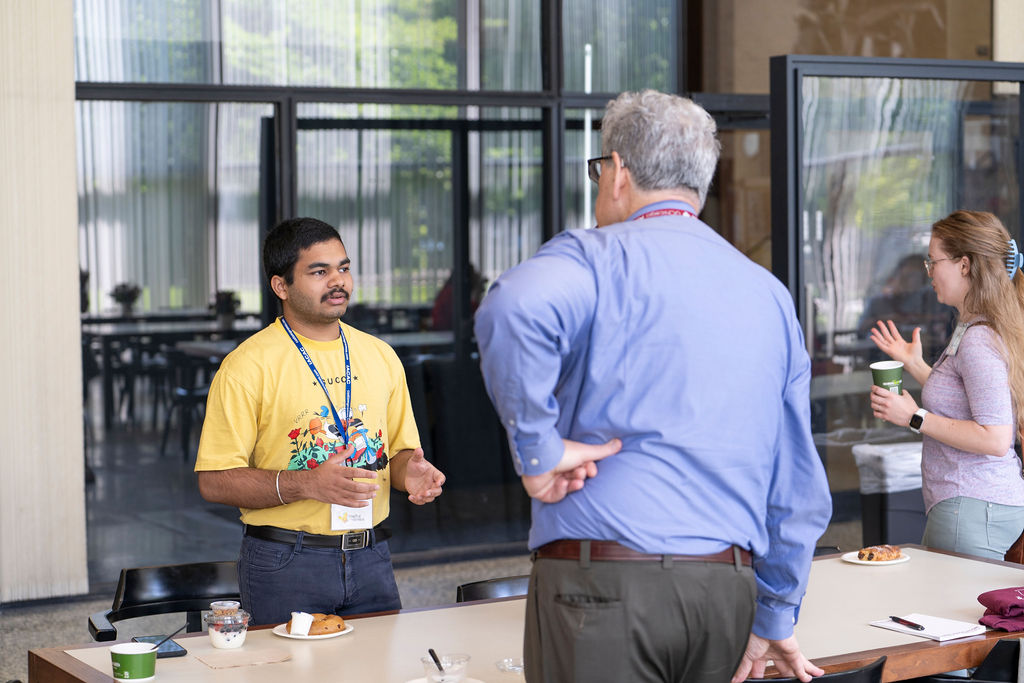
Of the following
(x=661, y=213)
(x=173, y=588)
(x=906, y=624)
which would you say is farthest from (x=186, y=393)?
(x=661, y=213)

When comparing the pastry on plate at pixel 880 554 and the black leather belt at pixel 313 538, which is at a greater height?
the black leather belt at pixel 313 538

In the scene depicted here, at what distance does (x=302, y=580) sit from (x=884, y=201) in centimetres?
431

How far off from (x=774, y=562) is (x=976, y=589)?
Result: 1.44m

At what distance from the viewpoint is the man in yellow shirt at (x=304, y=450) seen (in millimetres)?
3227

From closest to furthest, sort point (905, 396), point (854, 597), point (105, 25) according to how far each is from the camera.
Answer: point (854, 597) < point (905, 396) < point (105, 25)

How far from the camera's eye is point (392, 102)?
661cm

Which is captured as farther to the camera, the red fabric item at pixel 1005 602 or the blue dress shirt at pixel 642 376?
the red fabric item at pixel 1005 602

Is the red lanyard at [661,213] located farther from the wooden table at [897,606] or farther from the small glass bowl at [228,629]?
the small glass bowl at [228,629]

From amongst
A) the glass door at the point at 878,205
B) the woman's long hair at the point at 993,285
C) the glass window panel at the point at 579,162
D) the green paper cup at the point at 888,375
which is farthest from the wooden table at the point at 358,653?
the glass window panel at the point at 579,162

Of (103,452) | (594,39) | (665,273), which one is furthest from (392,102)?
(665,273)

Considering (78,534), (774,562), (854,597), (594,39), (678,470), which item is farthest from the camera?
(594,39)

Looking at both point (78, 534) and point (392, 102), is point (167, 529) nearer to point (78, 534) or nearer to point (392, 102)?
point (78, 534)

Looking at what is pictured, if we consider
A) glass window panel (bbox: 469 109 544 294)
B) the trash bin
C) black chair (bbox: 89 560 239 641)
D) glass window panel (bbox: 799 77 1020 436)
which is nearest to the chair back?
black chair (bbox: 89 560 239 641)

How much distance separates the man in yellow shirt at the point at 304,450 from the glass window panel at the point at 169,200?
334 centimetres
